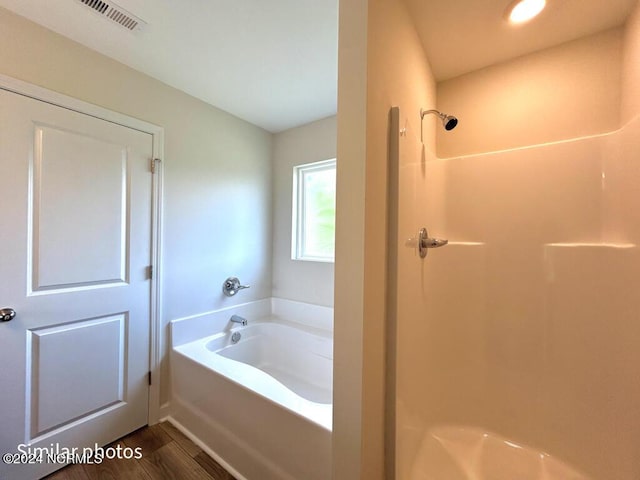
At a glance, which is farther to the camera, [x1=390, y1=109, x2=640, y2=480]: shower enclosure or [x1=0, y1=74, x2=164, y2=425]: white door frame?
[x1=0, y1=74, x2=164, y2=425]: white door frame

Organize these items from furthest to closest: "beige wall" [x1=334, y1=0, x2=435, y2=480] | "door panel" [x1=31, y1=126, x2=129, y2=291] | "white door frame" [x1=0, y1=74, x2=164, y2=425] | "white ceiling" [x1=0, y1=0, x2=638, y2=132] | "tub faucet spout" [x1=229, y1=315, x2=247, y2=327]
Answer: "tub faucet spout" [x1=229, y1=315, x2=247, y2=327] → "white door frame" [x1=0, y1=74, x2=164, y2=425] → "door panel" [x1=31, y1=126, x2=129, y2=291] → "white ceiling" [x1=0, y1=0, x2=638, y2=132] → "beige wall" [x1=334, y1=0, x2=435, y2=480]

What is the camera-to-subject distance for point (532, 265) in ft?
4.55

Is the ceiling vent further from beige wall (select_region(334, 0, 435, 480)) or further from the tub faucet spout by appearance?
the tub faucet spout

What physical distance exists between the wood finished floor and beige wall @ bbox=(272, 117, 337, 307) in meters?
1.30

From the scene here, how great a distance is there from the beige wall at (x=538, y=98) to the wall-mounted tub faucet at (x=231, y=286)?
1.94m

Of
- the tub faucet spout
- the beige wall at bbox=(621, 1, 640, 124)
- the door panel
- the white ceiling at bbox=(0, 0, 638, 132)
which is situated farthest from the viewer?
the tub faucet spout

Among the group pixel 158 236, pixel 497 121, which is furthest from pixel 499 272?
pixel 158 236

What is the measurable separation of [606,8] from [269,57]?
1675 millimetres

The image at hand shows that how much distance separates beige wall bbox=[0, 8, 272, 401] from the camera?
1360mm

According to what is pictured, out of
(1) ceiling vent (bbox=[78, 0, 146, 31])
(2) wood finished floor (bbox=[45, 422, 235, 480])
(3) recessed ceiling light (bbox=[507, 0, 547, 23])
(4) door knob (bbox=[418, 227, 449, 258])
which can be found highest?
(1) ceiling vent (bbox=[78, 0, 146, 31])

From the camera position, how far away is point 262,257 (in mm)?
2592

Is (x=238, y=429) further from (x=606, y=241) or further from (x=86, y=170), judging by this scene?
(x=606, y=241)

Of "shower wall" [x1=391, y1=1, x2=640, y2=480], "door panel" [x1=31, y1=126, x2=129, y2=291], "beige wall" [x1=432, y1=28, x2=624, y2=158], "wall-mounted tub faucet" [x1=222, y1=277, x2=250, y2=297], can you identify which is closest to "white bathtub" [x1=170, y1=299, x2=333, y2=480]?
"wall-mounted tub faucet" [x1=222, y1=277, x2=250, y2=297]

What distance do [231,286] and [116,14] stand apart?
185 centimetres
